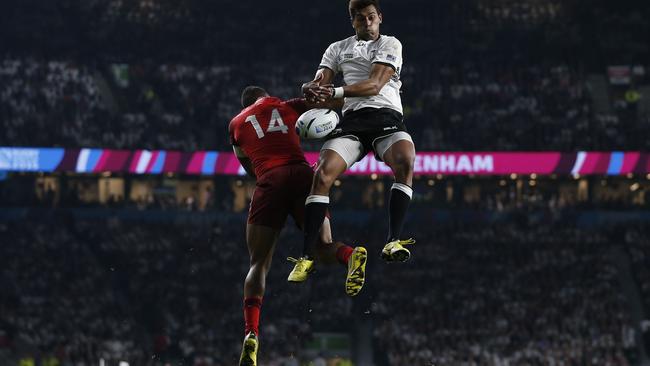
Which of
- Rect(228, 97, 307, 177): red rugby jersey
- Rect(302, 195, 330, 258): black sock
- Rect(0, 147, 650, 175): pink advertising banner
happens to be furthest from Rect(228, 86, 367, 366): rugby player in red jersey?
Rect(0, 147, 650, 175): pink advertising banner

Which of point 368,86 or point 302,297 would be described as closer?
point 368,86

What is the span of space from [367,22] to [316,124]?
125 cm

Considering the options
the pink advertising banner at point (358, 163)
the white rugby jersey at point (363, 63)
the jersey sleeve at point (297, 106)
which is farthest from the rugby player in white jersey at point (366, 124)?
the pink advertising banner at point (358, 163)

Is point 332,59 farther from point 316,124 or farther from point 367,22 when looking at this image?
point 316,124

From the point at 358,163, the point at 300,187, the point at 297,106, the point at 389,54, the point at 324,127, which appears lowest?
the point at 300,187

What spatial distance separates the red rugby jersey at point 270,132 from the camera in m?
11.9

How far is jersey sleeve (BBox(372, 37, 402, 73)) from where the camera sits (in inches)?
443

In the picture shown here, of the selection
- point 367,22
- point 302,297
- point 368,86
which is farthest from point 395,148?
point 302,297

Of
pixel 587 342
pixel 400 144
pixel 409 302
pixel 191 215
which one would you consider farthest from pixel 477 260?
pixel 400 144

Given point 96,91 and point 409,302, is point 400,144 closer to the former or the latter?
point 409,302

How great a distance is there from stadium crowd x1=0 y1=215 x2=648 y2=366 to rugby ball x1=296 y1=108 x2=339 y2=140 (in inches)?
809

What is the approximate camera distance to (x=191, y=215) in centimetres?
4378

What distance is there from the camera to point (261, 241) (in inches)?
467

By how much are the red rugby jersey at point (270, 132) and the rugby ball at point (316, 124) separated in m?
0.52
